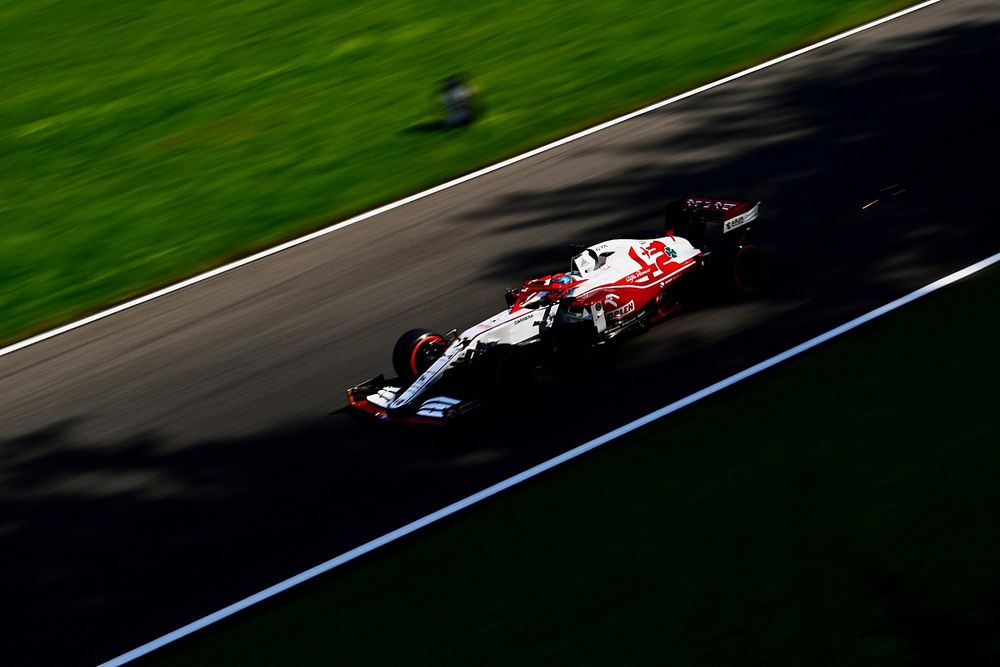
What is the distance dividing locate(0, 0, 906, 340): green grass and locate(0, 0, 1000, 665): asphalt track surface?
0.97 meters

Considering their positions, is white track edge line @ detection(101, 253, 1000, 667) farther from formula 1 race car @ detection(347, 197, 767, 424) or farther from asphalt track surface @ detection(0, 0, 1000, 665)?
formula 1 race car @ detection(347, 197, 767, 424)

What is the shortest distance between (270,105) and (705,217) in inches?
340

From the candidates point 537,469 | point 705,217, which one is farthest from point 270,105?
point 537,469

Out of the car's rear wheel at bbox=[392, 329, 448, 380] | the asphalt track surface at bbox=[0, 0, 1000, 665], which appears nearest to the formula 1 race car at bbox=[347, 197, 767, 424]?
the car's rear wheel at bbox=[392, 329, 448, 380]

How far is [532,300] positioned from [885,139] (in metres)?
5.48

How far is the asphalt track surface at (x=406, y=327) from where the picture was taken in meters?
8.80

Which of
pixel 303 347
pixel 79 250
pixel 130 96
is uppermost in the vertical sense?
pixel 130 96

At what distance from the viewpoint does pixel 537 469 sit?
29.0 ft

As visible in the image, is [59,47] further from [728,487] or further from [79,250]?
[728,487]

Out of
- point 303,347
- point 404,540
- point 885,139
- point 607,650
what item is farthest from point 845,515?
point 885,139

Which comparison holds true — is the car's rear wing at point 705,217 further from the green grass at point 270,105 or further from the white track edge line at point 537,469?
the green grass at point 270,105

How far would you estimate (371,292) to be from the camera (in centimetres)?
1246

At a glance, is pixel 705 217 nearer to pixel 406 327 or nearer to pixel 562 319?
pixel 562 319

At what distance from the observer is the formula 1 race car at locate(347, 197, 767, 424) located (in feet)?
31.6
